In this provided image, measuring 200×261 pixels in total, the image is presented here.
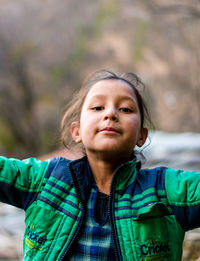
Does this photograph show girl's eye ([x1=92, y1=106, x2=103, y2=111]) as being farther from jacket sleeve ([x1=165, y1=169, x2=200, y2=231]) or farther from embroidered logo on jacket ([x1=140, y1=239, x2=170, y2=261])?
embroidered logo on jacket ([x1=140, y1=239, x2=170, y2=261])

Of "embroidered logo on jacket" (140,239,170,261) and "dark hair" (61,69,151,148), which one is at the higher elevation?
"dark hair" (61,69,151,148)

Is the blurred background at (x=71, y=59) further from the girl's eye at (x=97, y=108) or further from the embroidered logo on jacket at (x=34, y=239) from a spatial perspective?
the embroidered logo on jacket at (x=34, y=239)

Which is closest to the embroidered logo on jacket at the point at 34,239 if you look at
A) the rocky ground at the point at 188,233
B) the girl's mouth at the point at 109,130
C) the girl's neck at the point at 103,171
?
the girl's neck at the point at 103,171

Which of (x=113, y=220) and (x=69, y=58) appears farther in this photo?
(x=69, y=58)

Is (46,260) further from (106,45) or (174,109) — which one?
(106,45)

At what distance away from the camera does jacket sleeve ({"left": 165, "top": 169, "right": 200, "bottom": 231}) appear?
49.2 inches

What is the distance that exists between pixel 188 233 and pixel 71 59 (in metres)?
10.5

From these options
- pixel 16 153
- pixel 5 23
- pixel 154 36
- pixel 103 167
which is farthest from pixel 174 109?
pixel 103 167

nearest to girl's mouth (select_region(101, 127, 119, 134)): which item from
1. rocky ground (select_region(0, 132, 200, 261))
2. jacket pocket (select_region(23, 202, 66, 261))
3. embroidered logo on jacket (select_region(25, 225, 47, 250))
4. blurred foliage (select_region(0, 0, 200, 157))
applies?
jacket pocket (select_region(23, 202, 66, 261))

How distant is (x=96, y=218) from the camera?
4.39 feet

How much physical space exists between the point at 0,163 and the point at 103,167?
46cm

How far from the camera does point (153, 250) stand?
4.02ft

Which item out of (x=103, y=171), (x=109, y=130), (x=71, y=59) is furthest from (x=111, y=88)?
(x=71, y=59)

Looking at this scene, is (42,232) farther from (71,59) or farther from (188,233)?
(71,59)
